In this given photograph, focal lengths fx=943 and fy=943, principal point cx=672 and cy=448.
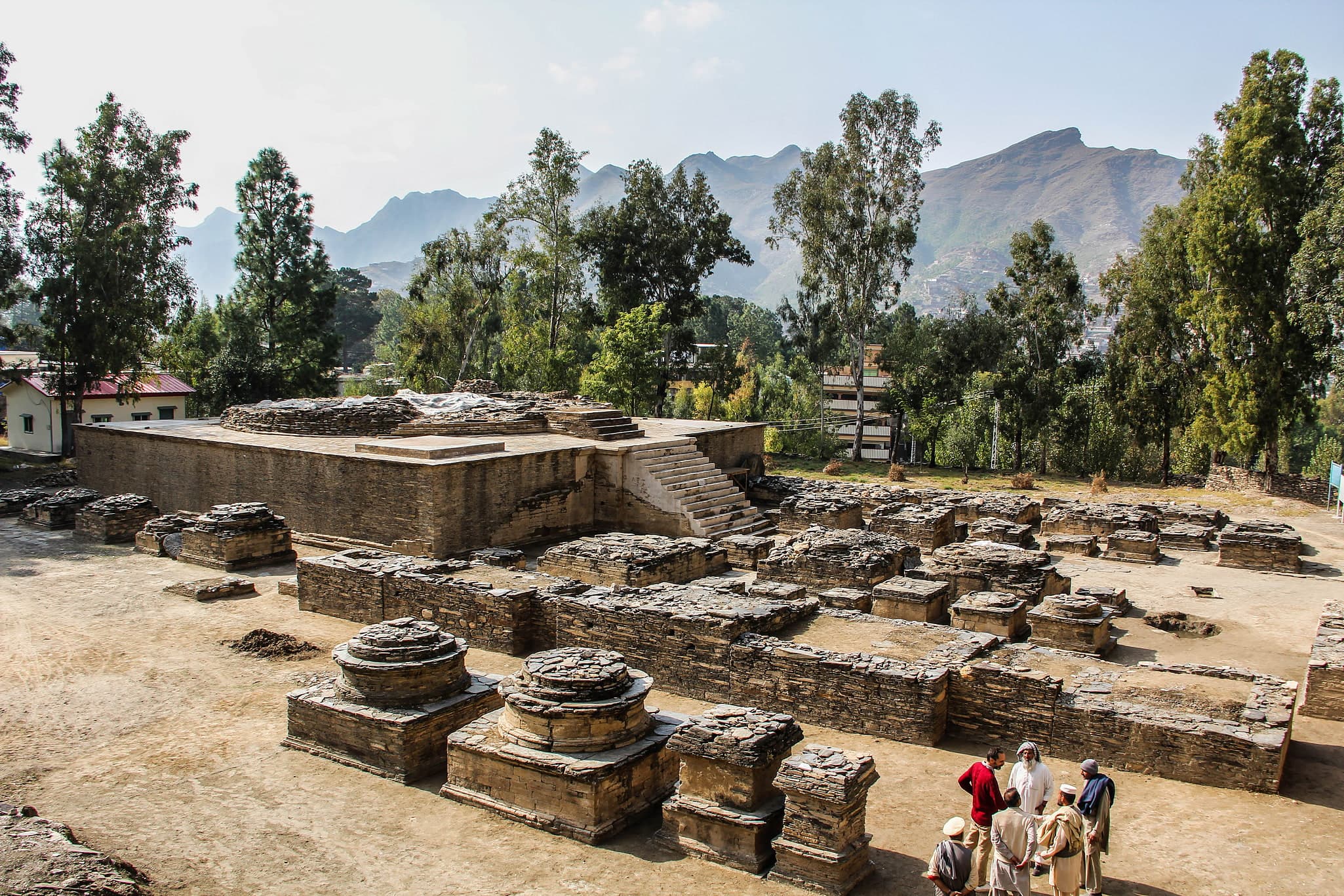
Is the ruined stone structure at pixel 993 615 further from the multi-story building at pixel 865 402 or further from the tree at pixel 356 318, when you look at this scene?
the tree at pixel 356 318

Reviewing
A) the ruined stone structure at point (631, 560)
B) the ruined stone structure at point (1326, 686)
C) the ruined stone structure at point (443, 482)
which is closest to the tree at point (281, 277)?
the ruined stone structure at point (443, 482)

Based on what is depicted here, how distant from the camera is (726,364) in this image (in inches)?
1430

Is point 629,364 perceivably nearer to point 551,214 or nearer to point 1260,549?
point 551,214

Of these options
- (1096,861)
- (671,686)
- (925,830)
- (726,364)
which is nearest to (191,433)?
(671,686)

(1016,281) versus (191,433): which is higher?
(1016,281)

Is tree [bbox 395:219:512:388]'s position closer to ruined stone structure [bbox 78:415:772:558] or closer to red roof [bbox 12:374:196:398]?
red roof [bbox 12:374:196:398]

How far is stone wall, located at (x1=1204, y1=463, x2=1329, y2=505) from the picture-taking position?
862 inches

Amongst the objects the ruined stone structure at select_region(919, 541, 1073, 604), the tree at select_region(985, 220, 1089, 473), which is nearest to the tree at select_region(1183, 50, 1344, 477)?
the tree at select_region(985, 220, 1089, 473)

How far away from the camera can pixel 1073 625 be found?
1057 cm

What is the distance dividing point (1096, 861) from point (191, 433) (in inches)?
691

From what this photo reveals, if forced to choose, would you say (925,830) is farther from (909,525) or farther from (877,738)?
(909,525)

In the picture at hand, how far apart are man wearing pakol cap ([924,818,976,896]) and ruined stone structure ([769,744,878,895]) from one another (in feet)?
1.80

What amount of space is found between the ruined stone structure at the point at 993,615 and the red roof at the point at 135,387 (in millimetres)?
25177

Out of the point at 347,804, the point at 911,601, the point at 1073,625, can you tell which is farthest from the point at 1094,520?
the point at 347,804
